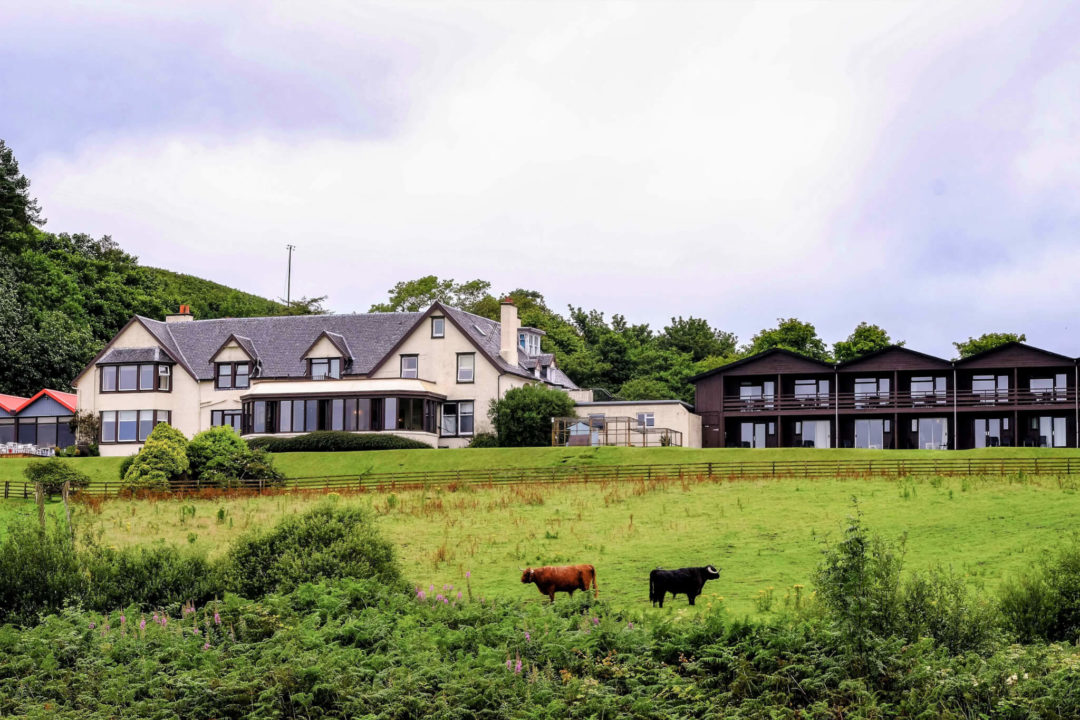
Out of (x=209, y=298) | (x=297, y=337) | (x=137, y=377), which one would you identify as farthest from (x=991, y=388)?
(x=209, y=298)

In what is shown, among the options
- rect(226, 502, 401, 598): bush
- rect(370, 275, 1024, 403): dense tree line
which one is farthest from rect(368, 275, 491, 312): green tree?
rect(226, 502, 401, 598): bush

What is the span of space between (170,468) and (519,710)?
33123mm

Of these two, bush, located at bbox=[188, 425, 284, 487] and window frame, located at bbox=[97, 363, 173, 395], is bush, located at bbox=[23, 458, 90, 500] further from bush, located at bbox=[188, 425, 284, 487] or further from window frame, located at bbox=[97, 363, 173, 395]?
window frame, located at bbox=[97, 363, 173, 395]

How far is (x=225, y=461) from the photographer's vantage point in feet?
155

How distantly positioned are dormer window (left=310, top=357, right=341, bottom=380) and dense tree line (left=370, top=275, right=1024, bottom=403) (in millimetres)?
19918

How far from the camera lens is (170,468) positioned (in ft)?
154

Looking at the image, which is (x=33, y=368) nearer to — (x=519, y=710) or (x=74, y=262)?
(x=74, y=262)

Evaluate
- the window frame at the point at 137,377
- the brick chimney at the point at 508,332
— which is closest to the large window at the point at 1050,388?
the brick chimney at the point at 508,332

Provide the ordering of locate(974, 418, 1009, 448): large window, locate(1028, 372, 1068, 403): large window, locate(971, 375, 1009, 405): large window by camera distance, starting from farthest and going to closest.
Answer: locate(974, 418, 1009, 448): large window < locate(971, 375, 1009, 405): large window < locate(1028, 372, 1068, 403): large window

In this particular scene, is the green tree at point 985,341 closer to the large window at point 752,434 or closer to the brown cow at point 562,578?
the large window at point 752,434

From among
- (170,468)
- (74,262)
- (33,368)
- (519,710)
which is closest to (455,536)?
(519,710)

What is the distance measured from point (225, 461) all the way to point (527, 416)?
1662cm

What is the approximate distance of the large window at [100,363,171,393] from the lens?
65688mm

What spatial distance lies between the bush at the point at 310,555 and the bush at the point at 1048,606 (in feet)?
35.3
